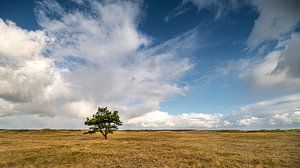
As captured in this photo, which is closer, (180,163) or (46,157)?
(180,163)

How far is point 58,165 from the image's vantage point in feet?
84.7

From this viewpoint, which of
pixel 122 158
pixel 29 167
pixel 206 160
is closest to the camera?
pixel 29 167

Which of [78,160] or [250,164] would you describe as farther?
[78,160]

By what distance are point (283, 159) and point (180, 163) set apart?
1124cm

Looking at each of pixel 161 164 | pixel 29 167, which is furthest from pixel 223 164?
pixel 29 167

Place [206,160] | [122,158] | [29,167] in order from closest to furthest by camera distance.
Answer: [29,167]
[206,160]
[122,158]

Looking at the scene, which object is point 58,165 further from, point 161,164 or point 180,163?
point 180,163

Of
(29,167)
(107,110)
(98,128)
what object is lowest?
(29,167)

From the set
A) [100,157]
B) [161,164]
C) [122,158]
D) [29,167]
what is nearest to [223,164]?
[161,164]

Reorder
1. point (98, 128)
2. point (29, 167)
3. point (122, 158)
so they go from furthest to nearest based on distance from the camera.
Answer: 1. point (98, 128)
2. point (122, 158)
3. point (29, 167)

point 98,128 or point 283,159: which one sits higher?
point 98,128

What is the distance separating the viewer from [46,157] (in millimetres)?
30250

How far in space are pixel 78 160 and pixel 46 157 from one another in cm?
470

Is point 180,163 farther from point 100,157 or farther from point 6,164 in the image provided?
point 6,164
